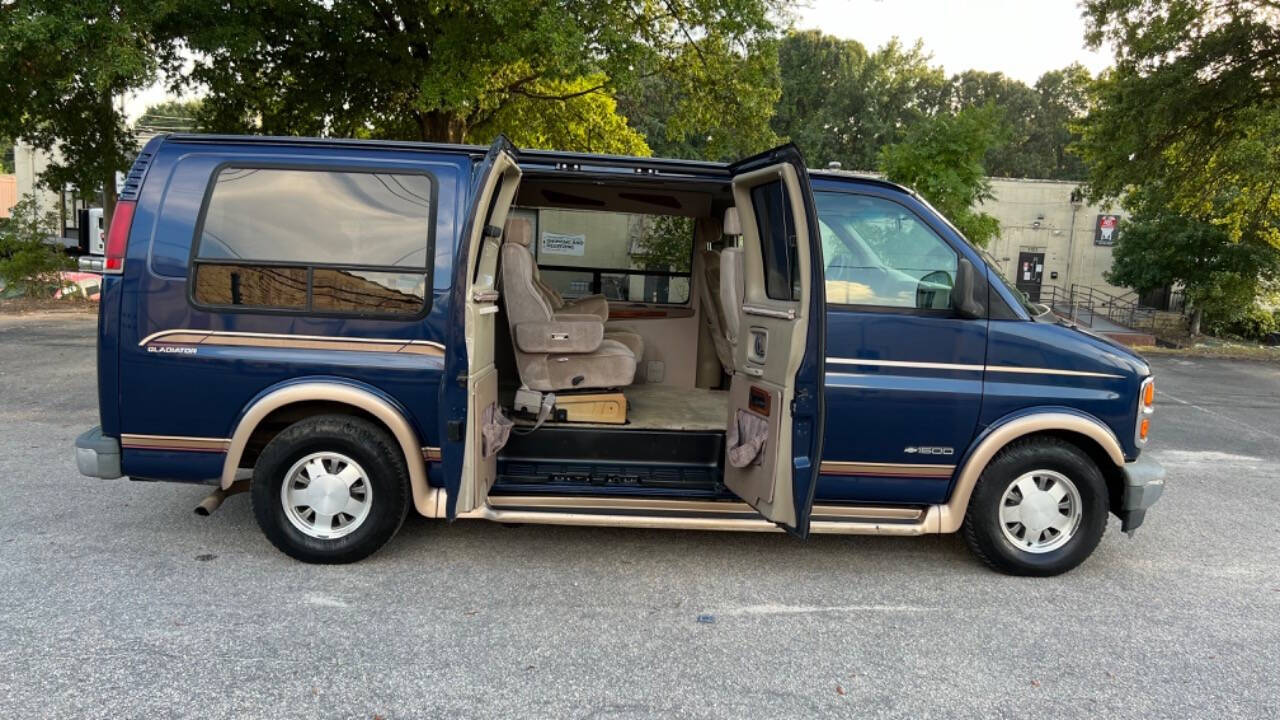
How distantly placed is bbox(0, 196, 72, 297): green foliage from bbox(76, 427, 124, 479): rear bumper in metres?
15.6

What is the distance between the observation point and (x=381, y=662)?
3.46 metres

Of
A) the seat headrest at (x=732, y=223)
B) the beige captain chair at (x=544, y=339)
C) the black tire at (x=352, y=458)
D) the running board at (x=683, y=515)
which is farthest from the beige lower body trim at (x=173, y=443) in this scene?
the seat headrest at (x=732, y=223)

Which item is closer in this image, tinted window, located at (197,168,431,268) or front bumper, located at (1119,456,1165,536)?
tinted window, located at (197,168,431,268)

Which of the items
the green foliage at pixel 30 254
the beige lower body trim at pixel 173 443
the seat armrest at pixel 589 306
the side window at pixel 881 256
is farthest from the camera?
the green foliage at pixel 30 254

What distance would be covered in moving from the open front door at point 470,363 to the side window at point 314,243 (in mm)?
323

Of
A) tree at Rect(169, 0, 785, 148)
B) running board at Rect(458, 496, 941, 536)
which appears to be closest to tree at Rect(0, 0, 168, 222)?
tree at Rect(169, 0, 785, 148)

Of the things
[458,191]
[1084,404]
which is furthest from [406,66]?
[1084,404]

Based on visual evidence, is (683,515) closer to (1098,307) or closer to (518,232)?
(518,232)

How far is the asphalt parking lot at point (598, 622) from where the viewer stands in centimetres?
326

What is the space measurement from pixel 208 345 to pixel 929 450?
3.82 metres

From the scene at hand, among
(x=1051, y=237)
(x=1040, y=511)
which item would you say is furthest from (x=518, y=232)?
(x=1051, y=237)

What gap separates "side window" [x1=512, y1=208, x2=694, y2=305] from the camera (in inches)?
253

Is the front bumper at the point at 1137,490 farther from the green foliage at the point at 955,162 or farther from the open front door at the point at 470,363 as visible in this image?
the green foliage at the point at 955,162

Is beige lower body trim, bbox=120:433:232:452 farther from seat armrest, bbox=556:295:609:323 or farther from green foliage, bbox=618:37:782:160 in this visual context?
green foliage, bbox=618:37:782:160
